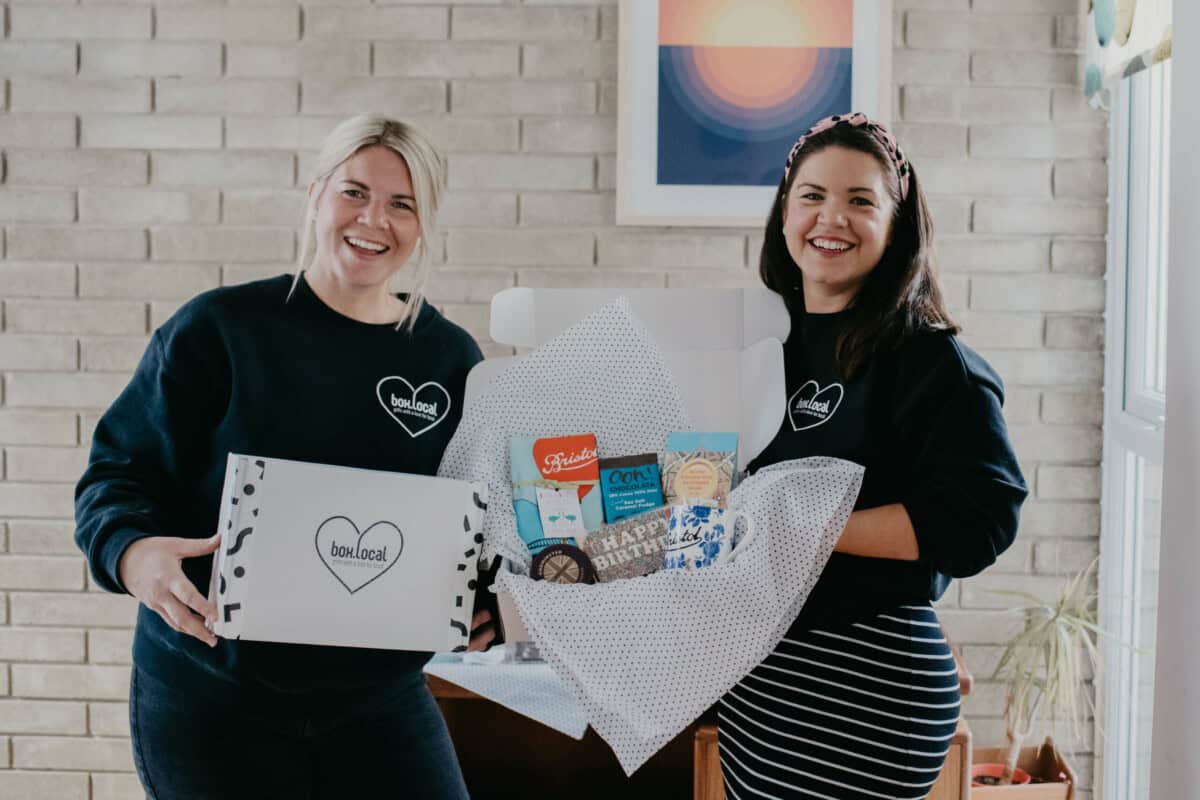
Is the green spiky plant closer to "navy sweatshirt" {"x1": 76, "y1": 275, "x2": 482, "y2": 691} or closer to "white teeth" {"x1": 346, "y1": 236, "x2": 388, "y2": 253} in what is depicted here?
"navy sweatshirt" {"x1": 76, "y1": 275, "x2": 482, "y2": 691}

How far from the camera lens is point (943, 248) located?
218cm

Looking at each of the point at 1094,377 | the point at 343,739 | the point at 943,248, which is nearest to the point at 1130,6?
→ the point at 943,248

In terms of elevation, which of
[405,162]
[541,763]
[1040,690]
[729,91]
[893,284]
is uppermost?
[729,91]

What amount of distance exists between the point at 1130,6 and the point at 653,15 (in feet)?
2.98

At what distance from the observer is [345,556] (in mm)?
1178

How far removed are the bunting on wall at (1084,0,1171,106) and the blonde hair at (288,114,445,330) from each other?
4.08 ft

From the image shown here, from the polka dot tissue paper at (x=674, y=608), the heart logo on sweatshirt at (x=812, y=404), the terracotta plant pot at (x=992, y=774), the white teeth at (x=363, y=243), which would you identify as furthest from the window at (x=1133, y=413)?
the white teeth at (x=363, y=243)

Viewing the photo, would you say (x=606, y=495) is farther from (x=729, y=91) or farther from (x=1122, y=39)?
(x=1122, y=39)

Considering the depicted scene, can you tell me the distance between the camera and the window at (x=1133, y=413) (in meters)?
2.04

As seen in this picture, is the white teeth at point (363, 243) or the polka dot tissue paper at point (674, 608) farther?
the white teeth at point (363, 243)

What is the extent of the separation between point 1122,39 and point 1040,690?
1.29 m

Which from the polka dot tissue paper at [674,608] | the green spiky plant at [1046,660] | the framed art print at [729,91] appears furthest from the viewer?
the framed art print at [729,91]

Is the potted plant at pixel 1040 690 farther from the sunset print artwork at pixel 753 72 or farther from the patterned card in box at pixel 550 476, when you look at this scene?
the patterned card in box at pixel 550 476

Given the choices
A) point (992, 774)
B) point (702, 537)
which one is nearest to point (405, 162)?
point (702, 537)
